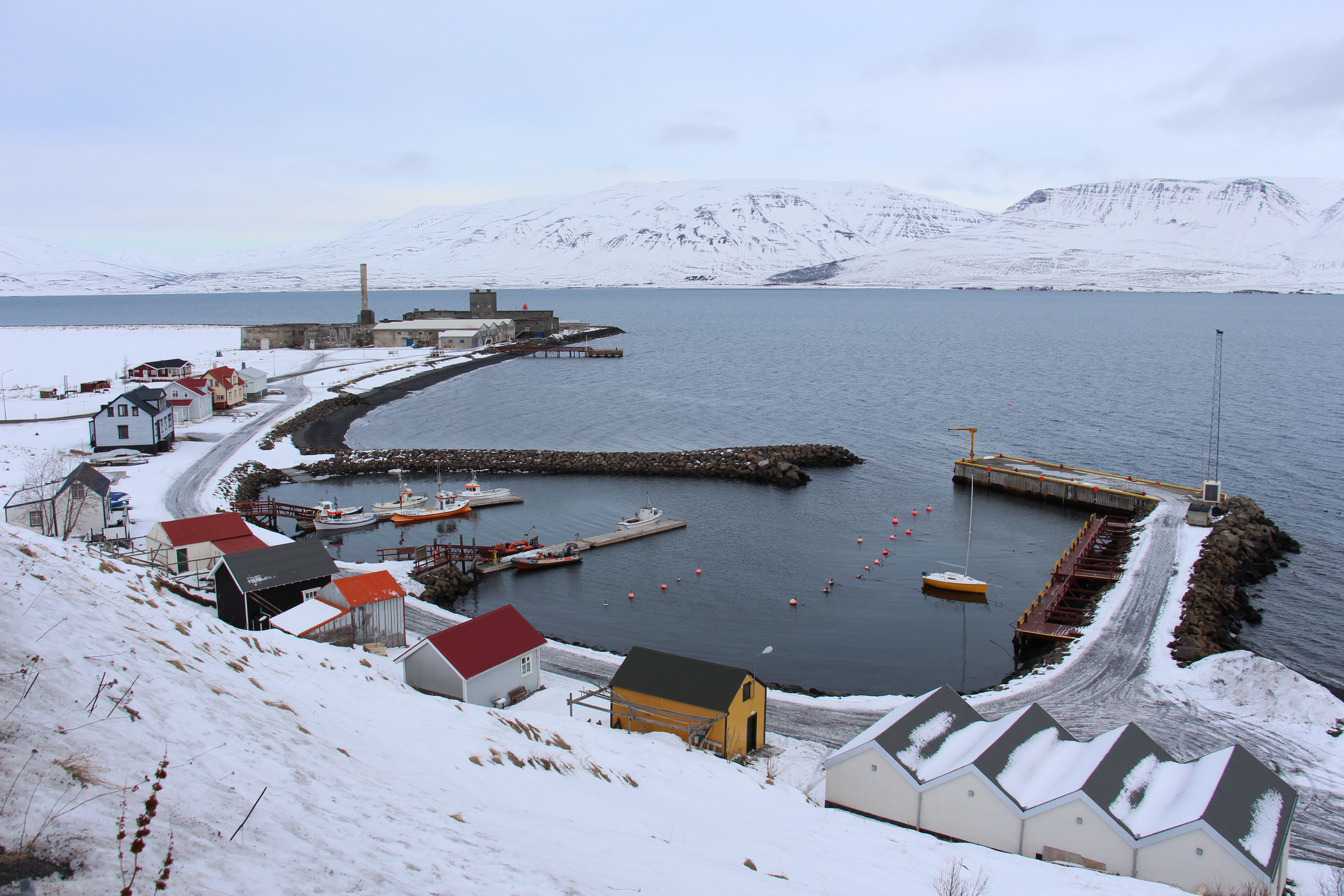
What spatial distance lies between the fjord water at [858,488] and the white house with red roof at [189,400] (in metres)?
10.2

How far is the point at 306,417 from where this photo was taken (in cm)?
6184

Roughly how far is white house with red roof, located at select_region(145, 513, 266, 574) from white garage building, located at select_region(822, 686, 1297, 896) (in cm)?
2043

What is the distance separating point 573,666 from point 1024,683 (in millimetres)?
12279

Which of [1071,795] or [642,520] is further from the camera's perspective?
[642,520]

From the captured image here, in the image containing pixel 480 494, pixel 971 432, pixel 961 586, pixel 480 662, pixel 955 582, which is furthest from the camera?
pixel 971 432

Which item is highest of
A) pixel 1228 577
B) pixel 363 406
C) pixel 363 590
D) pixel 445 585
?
pixel 363 406

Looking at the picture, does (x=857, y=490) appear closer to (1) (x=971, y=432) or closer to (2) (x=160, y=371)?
(1) (x=971, y=432)

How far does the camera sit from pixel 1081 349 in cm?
11781

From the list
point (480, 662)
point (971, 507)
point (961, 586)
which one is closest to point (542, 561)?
point (480, 662)

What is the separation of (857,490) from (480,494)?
67.5 ft

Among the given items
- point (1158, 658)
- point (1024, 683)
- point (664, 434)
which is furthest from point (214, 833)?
point (664, 434)

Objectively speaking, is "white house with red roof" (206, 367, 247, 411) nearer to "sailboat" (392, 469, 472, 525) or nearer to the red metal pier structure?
"sailboat" (392, 469, 472, 525)

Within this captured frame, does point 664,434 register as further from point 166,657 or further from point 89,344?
point 89,344

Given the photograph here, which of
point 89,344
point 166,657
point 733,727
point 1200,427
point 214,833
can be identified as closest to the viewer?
point 214,833
